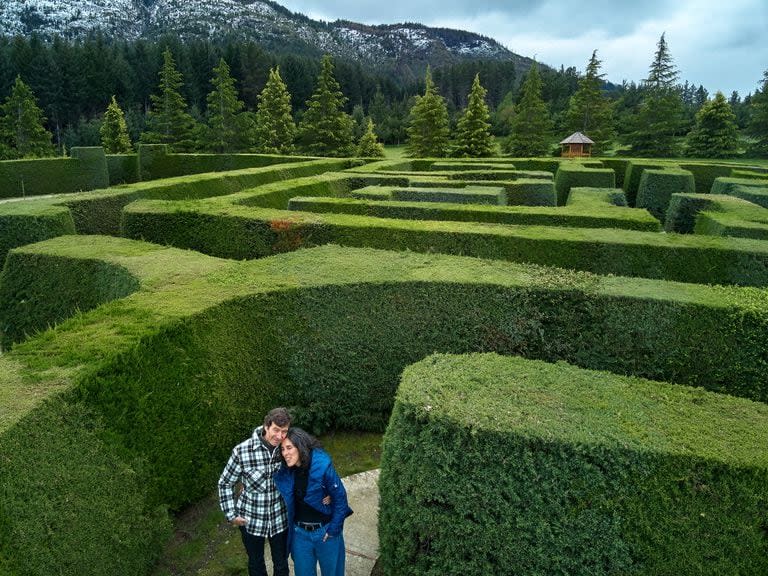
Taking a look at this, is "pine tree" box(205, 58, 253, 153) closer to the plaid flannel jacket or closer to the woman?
the plaid flannel jacket

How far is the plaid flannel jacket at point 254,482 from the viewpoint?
13.4ft

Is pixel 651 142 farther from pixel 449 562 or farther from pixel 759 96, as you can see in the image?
pixel 449 562

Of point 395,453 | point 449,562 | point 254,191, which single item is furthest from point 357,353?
point 254,191

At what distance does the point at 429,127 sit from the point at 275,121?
458 inches

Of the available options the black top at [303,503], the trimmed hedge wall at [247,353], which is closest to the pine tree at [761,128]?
the trimmed hedge wall at [247,353]

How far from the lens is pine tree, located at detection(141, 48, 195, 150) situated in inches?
1515

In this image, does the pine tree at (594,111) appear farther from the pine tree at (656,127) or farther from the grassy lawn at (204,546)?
the grassy lawn at (204,546)

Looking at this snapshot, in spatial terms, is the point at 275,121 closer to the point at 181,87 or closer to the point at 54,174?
the point at 54,174

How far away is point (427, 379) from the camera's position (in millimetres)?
4359

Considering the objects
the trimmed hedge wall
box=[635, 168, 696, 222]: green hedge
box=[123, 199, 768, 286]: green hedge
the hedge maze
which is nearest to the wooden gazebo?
box=[635, 168, 696, 222]: green hedge

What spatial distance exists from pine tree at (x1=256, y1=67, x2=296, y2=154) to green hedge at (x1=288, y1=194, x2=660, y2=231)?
27.5 meters

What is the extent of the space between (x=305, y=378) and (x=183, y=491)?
2.02 m

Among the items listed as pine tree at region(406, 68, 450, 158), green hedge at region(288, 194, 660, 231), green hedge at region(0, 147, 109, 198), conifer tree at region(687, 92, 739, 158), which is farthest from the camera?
pine tree at region(406, 68, 450, 158)

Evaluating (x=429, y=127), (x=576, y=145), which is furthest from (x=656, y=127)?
(x=429, y=127)
